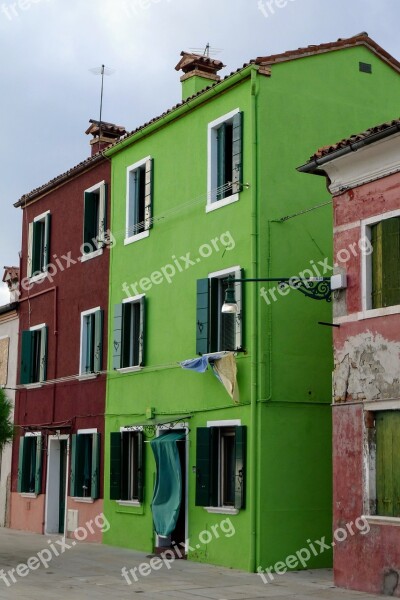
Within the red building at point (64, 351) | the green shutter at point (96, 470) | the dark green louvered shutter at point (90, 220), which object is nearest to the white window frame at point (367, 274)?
the red building at point (64, 351)

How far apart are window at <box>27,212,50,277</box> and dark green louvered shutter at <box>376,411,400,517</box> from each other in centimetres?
→ 1226

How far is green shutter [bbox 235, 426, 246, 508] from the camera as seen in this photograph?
1536 cm

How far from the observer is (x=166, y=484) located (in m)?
17.3

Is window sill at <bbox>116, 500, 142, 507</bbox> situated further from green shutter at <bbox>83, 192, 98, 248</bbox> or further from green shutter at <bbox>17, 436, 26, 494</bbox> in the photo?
green shutter at <bbox>83, 192, 98, 248</bbox>

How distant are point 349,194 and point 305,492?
5038 millimetres

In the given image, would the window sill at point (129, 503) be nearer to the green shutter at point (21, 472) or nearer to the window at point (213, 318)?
the window at point (213, 318)

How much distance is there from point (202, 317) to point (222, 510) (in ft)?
11.1

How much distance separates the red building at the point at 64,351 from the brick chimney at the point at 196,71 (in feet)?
8.33

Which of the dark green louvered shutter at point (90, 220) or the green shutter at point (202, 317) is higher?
the dark green louvered shutter at point (90, 220)

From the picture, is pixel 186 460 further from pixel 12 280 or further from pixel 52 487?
pixel 12 280

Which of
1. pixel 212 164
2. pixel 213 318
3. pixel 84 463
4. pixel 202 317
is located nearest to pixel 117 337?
pixel 84 463

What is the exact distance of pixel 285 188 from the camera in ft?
53.7

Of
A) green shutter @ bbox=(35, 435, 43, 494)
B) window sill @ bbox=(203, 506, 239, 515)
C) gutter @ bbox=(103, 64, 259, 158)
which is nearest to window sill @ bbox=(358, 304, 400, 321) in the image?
window sill @ bbox=(203, 506, 239, 515)

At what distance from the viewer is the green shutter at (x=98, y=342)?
20.5m
